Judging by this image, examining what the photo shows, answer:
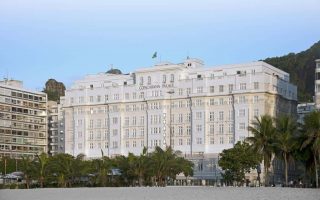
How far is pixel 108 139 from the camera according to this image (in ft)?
486

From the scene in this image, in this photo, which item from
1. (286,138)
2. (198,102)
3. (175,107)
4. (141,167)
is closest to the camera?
(286,138)

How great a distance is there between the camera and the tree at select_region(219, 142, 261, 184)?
102m

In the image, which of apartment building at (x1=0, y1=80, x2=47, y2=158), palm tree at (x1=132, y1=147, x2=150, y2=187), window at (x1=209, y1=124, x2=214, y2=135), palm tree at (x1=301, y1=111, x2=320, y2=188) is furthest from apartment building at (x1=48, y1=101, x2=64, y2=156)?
palm tree at (x1=301, y1=111, x2=320, y2=188)

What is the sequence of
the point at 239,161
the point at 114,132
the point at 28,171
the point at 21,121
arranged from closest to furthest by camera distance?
1. the point at 239,161
2. the point at 28,171
3. the point at 114,132
4. the point at 21,121

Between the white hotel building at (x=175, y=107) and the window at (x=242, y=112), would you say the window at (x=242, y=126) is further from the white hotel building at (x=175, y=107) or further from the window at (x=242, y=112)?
the window at (x=242, y=112)

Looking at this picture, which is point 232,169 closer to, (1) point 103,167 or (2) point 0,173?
(1) point 103,167

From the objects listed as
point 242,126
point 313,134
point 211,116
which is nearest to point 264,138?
point 313,134

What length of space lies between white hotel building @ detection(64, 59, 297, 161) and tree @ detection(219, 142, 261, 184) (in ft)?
80.2

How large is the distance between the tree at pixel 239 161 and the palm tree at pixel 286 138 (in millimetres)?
5844

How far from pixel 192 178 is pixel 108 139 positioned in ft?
78.7

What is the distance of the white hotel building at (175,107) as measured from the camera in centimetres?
13175

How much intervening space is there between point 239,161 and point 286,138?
12345mm

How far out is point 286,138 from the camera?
303 ft

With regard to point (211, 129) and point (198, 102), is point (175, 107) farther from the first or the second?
point (211, 129)
